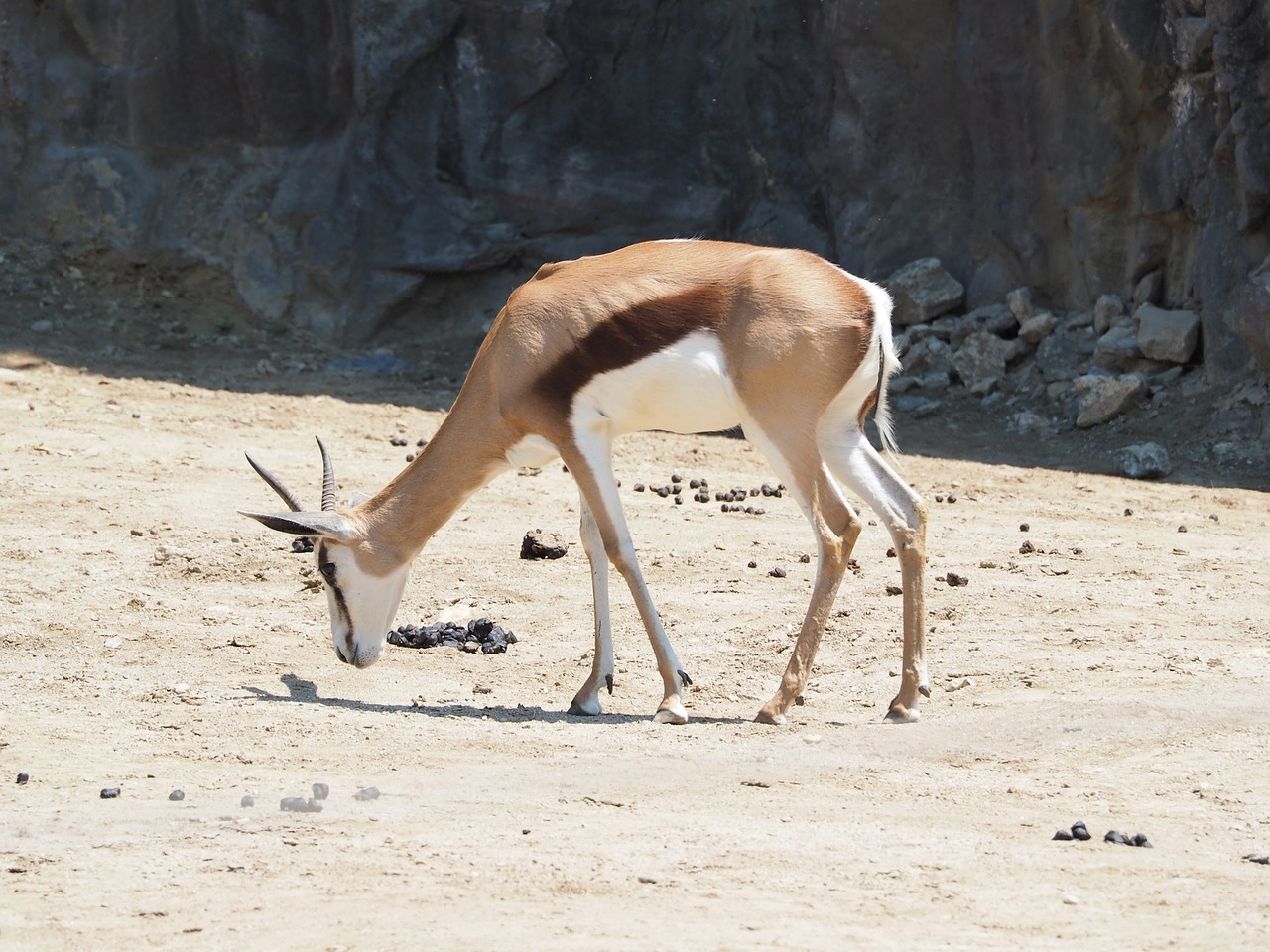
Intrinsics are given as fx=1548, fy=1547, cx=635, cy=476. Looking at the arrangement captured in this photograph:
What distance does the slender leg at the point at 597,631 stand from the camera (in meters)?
6.82

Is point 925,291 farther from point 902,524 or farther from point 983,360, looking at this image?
point 902,524

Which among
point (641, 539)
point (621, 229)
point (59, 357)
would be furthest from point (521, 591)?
point (621, 229)

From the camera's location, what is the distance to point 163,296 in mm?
15250

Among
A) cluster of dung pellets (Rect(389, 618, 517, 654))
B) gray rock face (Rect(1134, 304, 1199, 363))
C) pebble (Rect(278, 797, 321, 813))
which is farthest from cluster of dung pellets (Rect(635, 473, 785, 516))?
pebble (Rect(278, 797, 321, 813))

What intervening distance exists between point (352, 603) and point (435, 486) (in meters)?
0.67

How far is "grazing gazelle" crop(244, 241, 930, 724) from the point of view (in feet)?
21.8

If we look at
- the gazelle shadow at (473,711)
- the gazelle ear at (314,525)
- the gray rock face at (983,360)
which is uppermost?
the gazelle ear at (314,525)

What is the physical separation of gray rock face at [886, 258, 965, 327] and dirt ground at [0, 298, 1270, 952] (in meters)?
3.00

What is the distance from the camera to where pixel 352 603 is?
7.23 metres

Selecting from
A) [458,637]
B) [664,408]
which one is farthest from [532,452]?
[458,637]

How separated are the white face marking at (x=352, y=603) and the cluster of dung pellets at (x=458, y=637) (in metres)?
0.59

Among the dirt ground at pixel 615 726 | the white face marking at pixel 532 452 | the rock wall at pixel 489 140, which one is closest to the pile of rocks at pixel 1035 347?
the rock wall at pixel 489 140

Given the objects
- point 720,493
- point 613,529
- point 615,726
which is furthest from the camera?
point 720,493

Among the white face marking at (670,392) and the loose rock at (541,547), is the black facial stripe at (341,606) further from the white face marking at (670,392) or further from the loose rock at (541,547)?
the loose rock at (541,547)
